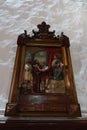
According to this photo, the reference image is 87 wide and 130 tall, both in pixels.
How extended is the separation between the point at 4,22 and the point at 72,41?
61 cm

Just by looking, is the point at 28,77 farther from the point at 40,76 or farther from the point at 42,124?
the point at 42,124

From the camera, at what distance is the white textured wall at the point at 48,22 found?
6.35 ft

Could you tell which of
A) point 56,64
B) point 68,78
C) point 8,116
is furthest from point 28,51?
point 8,116

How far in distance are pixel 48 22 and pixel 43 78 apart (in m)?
0.59

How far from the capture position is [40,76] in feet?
5.94

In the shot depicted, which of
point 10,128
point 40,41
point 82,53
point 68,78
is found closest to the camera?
point 10,128

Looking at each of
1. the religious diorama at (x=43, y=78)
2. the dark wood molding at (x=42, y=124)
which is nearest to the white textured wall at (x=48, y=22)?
the religious diorama at (x=43, y=78)

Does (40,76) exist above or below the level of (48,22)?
below

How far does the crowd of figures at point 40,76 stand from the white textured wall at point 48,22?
17cm

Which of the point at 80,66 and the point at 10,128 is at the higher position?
the point at 80,66

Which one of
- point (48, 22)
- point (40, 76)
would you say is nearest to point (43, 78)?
point (40, 76)

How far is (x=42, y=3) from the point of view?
7.38 ft

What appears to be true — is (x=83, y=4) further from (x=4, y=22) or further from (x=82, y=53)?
(x=4, y=22)

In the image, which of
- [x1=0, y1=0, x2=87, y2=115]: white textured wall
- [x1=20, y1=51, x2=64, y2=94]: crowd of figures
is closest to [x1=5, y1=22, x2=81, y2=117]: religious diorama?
[x1=20, y1=51, x2=64, y2=94]: crowd of figures
